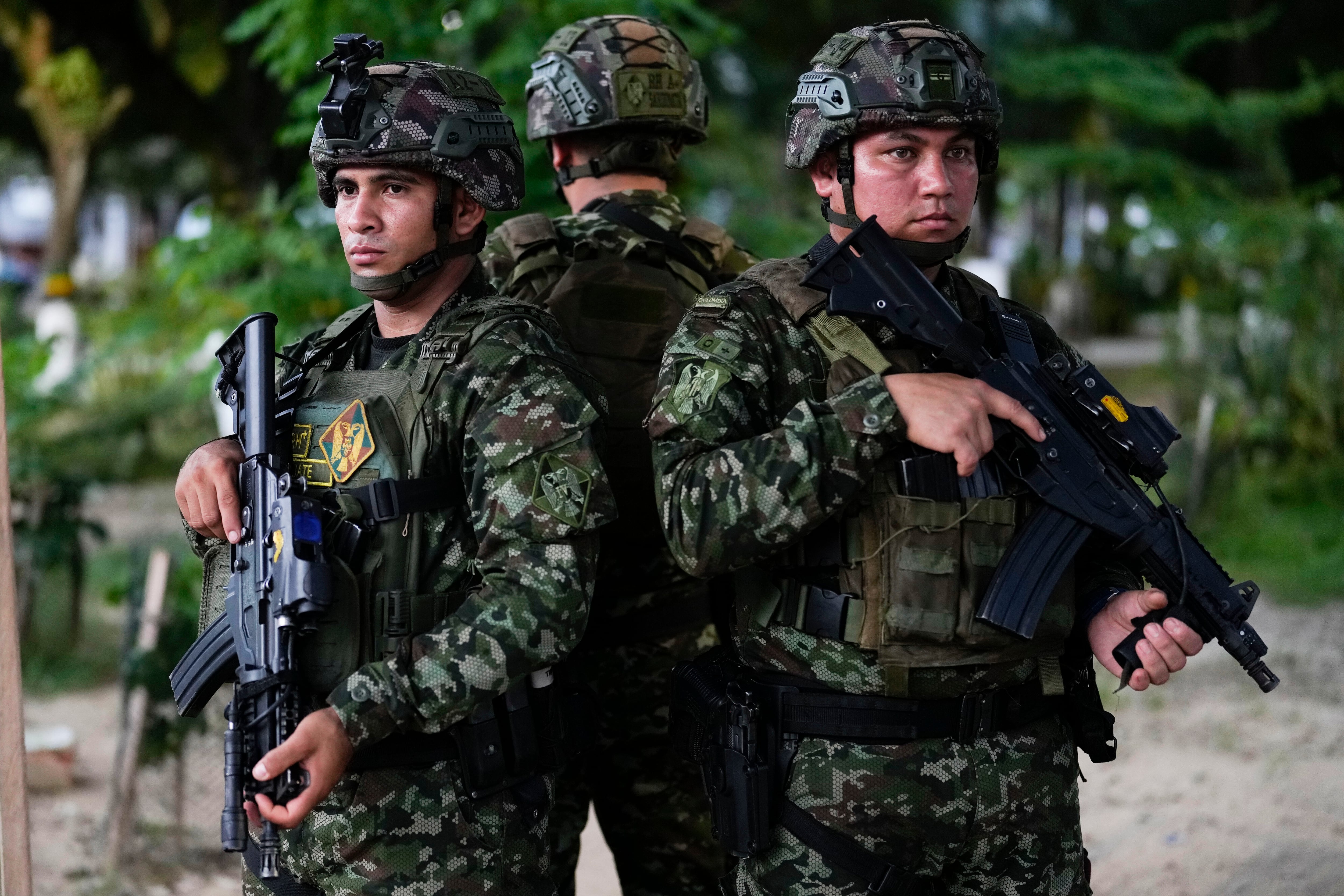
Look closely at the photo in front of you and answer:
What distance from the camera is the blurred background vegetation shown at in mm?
5328

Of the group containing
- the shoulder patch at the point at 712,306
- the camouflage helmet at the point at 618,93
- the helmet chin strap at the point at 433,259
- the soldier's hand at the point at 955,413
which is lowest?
the soldier's hand at the point at 955,413

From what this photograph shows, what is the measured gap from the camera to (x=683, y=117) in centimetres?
339

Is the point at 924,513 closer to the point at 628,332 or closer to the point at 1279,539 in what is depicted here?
the point at 628,332

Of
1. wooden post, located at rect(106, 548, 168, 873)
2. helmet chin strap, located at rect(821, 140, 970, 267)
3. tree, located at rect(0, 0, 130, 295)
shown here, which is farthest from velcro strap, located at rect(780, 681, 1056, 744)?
tree, located at rect(0, 0, 130, 295)

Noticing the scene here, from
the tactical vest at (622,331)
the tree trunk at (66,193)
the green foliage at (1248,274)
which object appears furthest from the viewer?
the tree trunk at (66,193)

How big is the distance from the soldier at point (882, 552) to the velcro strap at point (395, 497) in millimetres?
384

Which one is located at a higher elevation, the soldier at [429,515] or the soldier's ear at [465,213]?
the soldier's ear at [465,213]

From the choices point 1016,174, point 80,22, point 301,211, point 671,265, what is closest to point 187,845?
point 301,211

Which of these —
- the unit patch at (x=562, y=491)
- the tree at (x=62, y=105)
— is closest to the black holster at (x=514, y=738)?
the unit patch at (x=562, y=491)

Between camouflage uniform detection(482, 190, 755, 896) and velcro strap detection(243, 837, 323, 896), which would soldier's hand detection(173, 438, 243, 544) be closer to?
velcro strap detection(243, 837, 323, 896)

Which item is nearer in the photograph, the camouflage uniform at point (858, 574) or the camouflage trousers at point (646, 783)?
the camouflage uniform at point (858, 574)

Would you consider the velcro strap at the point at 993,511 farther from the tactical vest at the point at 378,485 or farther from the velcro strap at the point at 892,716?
the tactical vest at the point at 378,485

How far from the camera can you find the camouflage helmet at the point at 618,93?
130 inches

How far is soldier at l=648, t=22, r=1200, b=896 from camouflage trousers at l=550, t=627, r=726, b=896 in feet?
2.44
